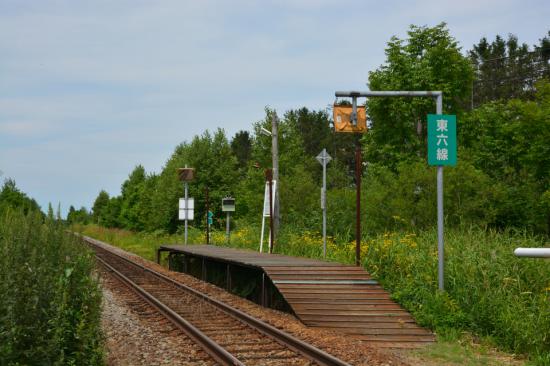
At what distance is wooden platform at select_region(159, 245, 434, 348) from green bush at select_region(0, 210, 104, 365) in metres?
4.07

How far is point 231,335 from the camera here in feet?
34.4

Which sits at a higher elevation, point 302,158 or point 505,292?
point 302,158

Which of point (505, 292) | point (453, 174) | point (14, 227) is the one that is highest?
point (453, 174)

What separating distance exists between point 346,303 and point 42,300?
19.7 ft

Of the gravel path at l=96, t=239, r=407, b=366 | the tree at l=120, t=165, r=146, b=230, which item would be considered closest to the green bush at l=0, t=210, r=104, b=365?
the gravel path at l=96, t=239, r=407, b=366

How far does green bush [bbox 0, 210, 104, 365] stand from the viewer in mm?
6180

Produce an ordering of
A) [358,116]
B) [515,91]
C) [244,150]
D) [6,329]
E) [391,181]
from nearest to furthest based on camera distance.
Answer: [6,329] → [358,116] → [391,181] → [515,91] → [244,150]

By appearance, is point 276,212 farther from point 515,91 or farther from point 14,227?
point 515,91

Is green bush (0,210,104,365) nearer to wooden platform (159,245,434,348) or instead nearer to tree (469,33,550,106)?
wooden platform (159,245,434,348)

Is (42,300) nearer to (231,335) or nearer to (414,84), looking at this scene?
(231,335)

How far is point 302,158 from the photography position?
5738 cm

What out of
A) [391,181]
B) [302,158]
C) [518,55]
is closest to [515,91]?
[518,55]

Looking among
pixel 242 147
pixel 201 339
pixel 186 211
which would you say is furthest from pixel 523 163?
pixel 242 147

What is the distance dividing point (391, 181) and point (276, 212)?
13.8ft
